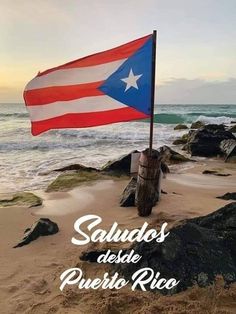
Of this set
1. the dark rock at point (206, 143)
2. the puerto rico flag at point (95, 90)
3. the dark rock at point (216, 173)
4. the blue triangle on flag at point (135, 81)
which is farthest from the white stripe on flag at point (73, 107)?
the dark rock at point (206, 143)

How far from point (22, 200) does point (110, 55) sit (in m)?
3.65

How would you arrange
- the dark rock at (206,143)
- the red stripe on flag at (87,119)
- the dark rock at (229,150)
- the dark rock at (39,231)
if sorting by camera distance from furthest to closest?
1. the dark rock at (206,143)
2. the dark rock at (229,150)
3. the red stripe on flag at (87,119)
4. the dark rock at (39,231)

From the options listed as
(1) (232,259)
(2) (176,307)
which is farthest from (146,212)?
(2) (176,307)

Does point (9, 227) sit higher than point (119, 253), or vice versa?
point (119, 253)

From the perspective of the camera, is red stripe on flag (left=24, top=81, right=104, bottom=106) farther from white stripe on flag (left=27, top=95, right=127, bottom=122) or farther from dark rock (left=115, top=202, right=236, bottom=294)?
dark rock (left=115, top=202, right=236, bottom=294)

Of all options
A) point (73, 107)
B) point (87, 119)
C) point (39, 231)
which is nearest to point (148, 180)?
point (87, 119)

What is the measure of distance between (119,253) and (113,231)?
130cm

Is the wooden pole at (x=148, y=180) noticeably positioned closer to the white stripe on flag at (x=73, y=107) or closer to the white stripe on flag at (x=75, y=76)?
the white stripe on flag at (x=73, y=107)

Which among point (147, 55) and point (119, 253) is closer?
point (119, 253)

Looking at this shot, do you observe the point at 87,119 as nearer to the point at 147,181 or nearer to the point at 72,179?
the point at 147,181

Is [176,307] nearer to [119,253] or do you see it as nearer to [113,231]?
[119,253]

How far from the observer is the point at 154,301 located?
→ 11.8 ft

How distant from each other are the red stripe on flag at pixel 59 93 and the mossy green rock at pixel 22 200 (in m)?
2.28

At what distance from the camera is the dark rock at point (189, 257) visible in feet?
12.3
